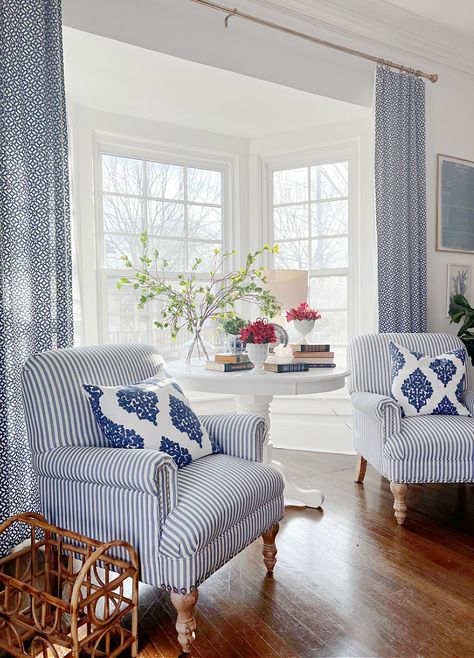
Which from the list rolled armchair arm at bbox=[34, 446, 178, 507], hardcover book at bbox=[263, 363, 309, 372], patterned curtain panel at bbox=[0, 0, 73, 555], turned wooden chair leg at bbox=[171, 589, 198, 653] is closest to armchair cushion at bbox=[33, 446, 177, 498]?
rolled armchair arm at bbox=[34, 446, 178, 507]

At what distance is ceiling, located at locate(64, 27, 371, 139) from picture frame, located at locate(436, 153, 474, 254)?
731 millimetres

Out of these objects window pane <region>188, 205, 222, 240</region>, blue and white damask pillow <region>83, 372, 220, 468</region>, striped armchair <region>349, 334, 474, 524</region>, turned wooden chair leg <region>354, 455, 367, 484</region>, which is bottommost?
turned wooden chair leg <region>354, 455, 367, 484</region>

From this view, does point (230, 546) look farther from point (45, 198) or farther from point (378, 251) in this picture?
point (378, 251)

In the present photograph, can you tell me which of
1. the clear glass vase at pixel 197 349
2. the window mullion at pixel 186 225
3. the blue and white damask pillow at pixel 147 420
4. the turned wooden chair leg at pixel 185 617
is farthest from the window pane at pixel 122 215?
the turned wooden chair leg at pixel 185 617

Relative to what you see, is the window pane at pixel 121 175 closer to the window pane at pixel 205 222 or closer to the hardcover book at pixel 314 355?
the window pane at pixel 205 222

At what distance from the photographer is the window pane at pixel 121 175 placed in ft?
11.6

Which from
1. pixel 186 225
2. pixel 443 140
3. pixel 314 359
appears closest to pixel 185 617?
pixel 314 359

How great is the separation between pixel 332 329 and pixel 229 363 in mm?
1541

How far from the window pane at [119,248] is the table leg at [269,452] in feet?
4.71

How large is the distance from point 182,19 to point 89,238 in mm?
1367

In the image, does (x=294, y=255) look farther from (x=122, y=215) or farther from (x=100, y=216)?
(x=100, y=216)

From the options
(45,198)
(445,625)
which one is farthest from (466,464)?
(45,198)

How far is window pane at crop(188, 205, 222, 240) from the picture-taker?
388 centimetres

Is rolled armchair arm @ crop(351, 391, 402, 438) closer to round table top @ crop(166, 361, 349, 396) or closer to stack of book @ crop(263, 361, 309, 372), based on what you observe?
round table top @ crop(166, 361, 349, 396)
